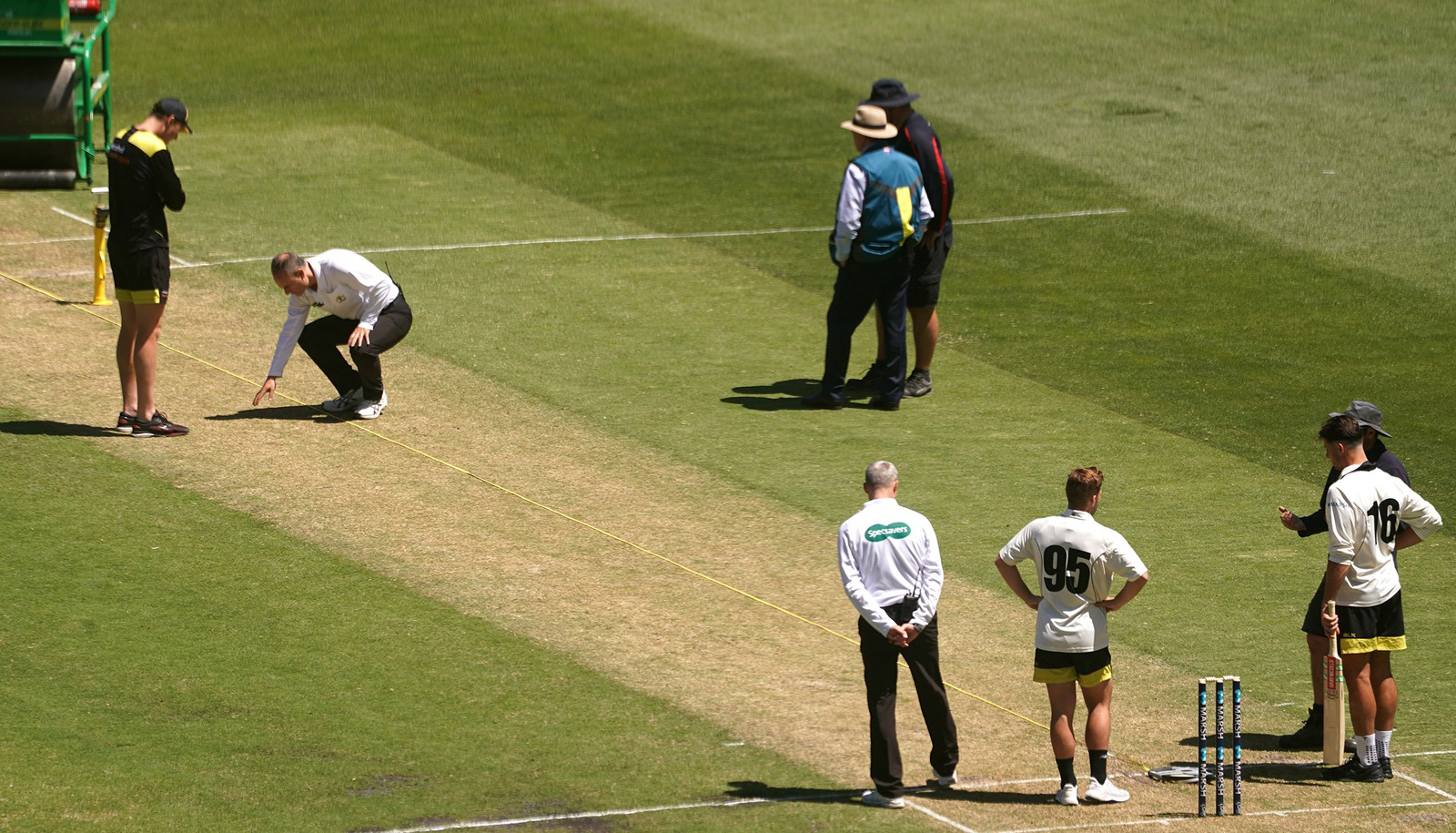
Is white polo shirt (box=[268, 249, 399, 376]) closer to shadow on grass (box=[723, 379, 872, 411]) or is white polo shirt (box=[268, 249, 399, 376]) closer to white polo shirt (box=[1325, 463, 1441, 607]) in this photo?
shadow on grass (box=[723, 379, 872, 411])

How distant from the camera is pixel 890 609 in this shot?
8688mm

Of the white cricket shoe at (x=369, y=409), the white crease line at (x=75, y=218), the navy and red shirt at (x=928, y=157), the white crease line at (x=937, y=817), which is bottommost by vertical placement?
the white crease line at (x=937, y=817)

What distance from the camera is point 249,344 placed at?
1590 cm

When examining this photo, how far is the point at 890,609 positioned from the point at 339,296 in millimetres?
6398

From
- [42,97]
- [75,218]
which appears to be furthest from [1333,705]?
[42,97]

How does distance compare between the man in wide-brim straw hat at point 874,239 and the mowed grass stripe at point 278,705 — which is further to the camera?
the man in wide-brim straw hat at point 874,239

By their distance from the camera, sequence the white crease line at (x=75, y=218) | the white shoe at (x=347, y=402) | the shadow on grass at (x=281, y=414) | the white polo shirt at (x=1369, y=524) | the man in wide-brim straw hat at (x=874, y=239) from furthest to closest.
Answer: the white crease line at (x=75, y=218) < the man in wide-brim straw hat at (x=874, y=239) < the white shoe at (x=347, y=402) < the shadow on grass at (x=281, y=414) < the white polo shirt at (x=1369, y=524)

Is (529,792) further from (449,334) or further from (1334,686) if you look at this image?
(449,334)

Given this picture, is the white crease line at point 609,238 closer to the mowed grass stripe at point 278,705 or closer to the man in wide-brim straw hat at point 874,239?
the man in wide-brim straw hat at point 874,239

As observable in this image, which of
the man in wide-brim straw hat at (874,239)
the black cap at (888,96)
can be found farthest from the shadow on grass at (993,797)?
the black cap at (888,96)

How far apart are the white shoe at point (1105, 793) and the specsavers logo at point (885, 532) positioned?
150 cm

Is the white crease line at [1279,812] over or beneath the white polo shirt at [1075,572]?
beneath

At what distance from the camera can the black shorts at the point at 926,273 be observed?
49.8ft

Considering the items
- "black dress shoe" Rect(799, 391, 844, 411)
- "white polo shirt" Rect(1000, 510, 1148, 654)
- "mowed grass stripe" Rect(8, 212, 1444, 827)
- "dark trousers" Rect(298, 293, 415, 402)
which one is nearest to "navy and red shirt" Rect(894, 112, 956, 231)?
"black dress shoe" Rect(799, 391, 844, 411)
